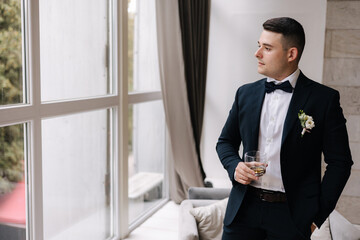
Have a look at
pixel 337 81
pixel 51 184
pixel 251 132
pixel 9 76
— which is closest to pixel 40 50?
pixel 9 76

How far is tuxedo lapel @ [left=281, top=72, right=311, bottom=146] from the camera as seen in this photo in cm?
171

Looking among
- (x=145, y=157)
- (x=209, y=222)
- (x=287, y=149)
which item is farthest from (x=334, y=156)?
(x=145, y=157)

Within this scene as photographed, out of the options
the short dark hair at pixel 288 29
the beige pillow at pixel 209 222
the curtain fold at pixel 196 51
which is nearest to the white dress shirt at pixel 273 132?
the short dark hair at pixel 288 29

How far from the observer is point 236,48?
4422 millimetres

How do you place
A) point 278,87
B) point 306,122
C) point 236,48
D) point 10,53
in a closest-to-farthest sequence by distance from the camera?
point 306,122 → point 278,87 → point 10,53 → point 236,48

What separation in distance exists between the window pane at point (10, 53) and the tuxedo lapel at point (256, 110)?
1.28m

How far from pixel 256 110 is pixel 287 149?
0.69ft

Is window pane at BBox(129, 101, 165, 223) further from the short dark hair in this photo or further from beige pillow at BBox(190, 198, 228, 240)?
the short dark hair

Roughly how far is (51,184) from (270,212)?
1505mm

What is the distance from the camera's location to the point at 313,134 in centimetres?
172

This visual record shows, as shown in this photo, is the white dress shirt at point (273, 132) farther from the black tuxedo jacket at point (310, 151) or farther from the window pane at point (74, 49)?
the window pane at point (74, 49)

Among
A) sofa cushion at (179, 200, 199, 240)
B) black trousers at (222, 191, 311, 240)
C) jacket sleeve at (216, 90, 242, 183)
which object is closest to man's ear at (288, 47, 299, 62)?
jacket sleeve at (216, 90, 242, 183)

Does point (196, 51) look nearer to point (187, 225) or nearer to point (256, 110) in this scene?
point (187, 225)

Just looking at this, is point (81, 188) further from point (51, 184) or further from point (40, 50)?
point (40, 50)
